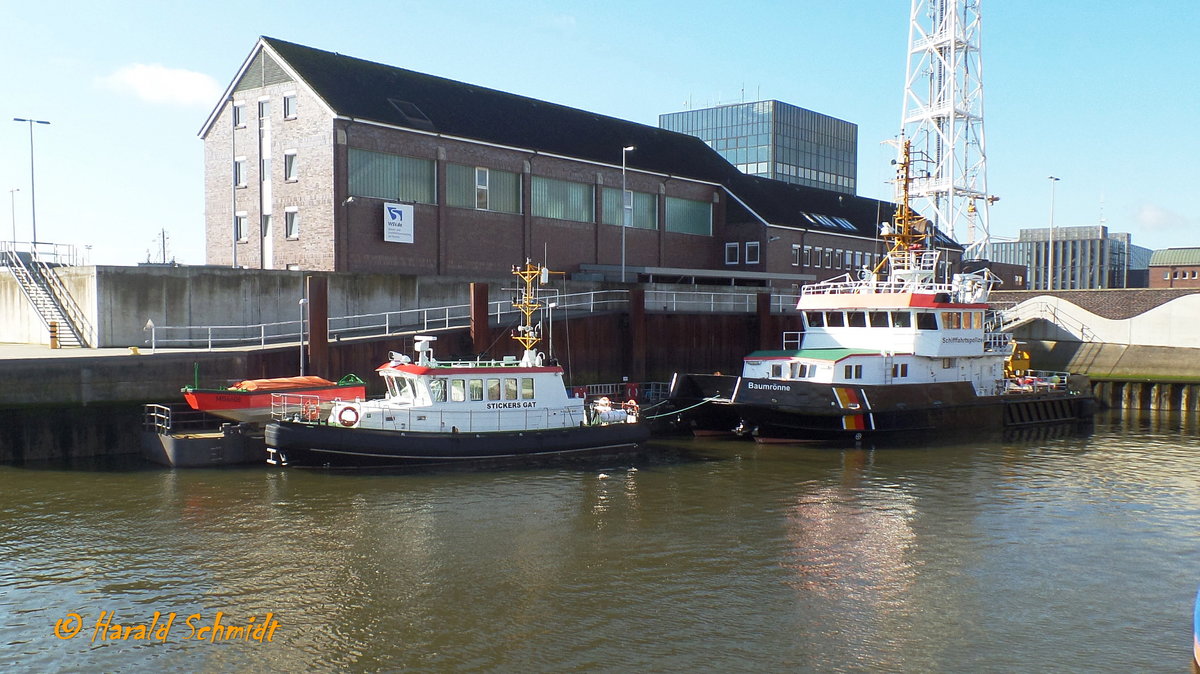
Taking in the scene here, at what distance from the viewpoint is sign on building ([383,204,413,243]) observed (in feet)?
120

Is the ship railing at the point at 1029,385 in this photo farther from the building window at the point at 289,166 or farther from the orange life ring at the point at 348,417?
the building window at the point at 289,166

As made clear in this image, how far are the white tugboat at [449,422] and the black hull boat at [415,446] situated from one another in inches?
1.0

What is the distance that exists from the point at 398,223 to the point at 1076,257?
318ft

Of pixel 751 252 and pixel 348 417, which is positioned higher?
pixel 751 252

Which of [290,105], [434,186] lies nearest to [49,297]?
[290,105]

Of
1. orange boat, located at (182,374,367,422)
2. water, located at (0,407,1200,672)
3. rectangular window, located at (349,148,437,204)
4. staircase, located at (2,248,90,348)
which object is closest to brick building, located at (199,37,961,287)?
rectangular window, located at (349,148,437,204)

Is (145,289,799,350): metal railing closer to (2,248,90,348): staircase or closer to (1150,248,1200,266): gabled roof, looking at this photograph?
(2,248,90,348): staircase

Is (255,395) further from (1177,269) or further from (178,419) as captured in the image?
(1177,269)

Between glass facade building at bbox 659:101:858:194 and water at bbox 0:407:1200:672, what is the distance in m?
92.9

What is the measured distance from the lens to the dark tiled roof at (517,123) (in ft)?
123

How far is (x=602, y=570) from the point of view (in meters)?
15.1

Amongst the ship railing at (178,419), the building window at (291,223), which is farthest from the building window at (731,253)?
the ship railing at (178,419)

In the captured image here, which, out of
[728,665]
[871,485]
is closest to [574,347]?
[871,485]

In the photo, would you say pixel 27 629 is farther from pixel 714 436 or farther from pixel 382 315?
pixel 714 436
